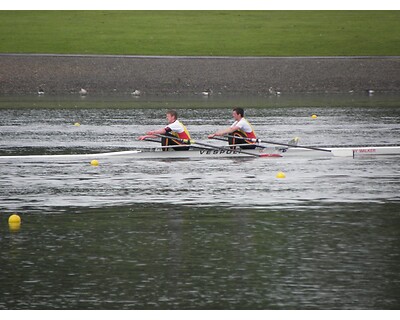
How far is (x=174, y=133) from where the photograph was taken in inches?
1097

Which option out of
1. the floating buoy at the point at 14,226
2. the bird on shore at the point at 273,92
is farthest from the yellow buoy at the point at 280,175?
the bird on shore at the point at 273,92

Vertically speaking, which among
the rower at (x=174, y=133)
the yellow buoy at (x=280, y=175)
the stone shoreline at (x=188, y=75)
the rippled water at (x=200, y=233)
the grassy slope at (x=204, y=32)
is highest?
the grassy slope at (x=204, y=32)

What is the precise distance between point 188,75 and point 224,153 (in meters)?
39.8

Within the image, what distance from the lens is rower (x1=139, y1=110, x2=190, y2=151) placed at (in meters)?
27.5

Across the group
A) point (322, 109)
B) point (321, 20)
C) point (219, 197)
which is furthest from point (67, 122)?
point (321, 20)

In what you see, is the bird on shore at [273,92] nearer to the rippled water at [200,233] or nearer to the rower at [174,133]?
the rippled water at [200,233]

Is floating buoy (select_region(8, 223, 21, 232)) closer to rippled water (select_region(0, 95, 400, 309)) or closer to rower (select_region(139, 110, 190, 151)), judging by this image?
rippled water (select_region(0, 95, 400, 309))

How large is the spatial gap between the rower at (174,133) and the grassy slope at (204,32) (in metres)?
48.3

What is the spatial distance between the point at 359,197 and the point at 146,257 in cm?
689

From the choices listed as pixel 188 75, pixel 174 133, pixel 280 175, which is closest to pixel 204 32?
pixel 188 75

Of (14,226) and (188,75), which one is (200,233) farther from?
(188,75)

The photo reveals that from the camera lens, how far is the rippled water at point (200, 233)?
13.6 m

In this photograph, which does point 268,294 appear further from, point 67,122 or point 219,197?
point 67,122

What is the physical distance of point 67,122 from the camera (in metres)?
42.4
